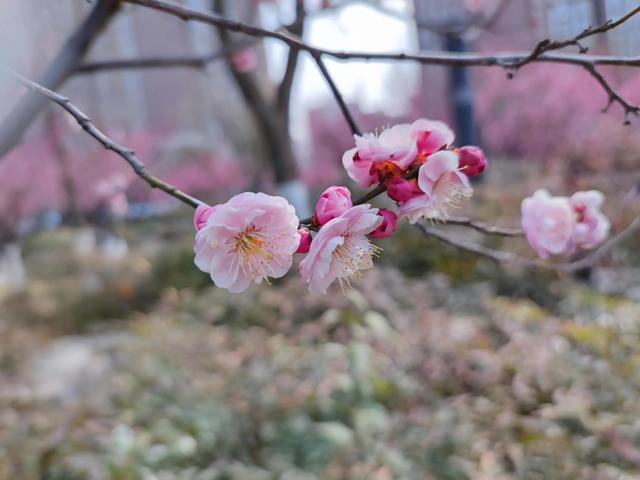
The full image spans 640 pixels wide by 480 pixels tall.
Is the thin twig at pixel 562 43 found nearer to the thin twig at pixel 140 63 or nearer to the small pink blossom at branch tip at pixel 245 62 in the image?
the thin twig at pixel 140 63

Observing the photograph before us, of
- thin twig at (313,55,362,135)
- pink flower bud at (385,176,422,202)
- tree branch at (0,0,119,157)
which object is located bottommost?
pink flower bud at (385,176,422,202)

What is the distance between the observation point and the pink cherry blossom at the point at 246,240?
0.76 meters

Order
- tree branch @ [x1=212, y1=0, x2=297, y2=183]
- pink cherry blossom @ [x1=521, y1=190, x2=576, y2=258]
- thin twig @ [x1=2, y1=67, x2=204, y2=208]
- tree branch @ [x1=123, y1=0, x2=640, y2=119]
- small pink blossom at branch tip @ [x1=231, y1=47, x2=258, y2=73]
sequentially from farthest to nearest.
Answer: tree branch @ [x1=212, y1=0, x2=297, y2=183], small pink blossom at branch tip @ [x1=231, y1=47, x2=258, y2=73], pink cherry blossom @ [x1=521, y1=190, x2=576, y2=258], tree branch @ [x1=123, y1=0, x2=640, y2=119], thin twig @ [x1=2, y1=67, x2=204, y2=208]

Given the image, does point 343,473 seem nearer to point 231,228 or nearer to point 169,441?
point 169,441

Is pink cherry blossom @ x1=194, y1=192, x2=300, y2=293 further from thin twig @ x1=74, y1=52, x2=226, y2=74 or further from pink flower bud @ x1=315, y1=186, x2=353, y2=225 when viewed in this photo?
thin twig @ x1=74, y1=52, x2=226, y2=74

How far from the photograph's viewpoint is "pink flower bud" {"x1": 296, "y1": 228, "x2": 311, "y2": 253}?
2.63ft

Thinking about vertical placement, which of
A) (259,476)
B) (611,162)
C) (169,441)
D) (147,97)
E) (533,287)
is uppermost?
(147,97)

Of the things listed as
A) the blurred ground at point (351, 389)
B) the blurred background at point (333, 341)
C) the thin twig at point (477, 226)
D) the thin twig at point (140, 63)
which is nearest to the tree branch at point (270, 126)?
the blurred background at point (333, 341)

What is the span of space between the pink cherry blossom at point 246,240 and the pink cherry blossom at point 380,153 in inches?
4.2

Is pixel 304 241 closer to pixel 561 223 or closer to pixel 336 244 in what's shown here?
pixel 336 244

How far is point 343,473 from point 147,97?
2315 cm

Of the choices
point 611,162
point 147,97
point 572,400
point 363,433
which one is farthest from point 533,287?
point 147,97

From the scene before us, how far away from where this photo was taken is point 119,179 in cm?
888

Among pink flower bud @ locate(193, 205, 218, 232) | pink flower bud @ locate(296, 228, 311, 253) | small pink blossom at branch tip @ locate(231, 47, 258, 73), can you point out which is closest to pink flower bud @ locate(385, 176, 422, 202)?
pink flower bud @ locate(296, 228, 311, 253)
